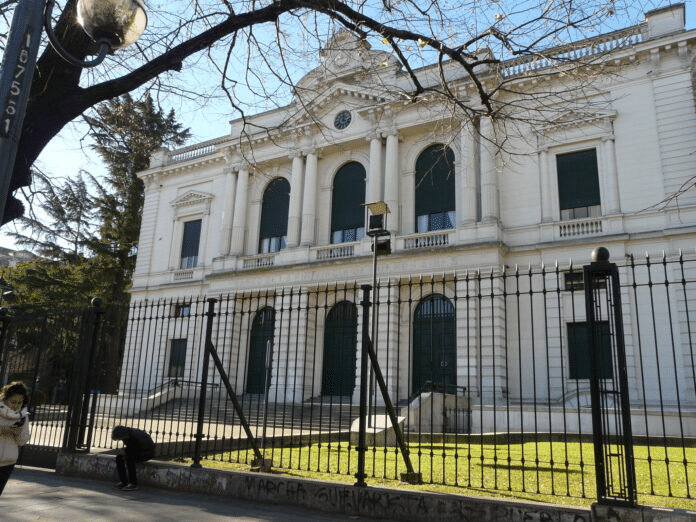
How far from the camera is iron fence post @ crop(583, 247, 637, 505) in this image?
16.9 feet

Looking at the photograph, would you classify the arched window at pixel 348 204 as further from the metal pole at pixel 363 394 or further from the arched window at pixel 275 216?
the metal pole at pixel 363 394

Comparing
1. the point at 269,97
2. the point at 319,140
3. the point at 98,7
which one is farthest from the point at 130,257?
the point at 98,7

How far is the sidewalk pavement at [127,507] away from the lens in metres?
5.76

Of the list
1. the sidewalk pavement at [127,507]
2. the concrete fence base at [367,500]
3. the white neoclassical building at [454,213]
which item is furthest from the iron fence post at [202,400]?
the white neoclassical building at [454,213]

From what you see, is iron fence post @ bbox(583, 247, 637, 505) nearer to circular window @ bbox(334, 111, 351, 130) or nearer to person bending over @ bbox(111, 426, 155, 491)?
person bending over @ bbox(111, 426, 155, 491)

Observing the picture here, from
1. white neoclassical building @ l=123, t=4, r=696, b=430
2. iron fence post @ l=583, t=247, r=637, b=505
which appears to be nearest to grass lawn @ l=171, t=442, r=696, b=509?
iron fence post @ l=583, t=247, r=637, b=505

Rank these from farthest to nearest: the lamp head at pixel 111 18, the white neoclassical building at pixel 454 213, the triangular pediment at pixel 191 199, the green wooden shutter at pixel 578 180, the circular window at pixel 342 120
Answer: the triangular pediment at pixel 191 199 < the circular window at pixel 342 120 < the green wooden shutter at pixel 578 180 < the white neoclassical building at pixel 454 213 < the lamp head at pixel 111 18

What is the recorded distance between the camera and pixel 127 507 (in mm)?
6262

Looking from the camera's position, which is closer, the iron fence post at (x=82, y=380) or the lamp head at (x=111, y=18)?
the lamp head at (x=111, y=18)

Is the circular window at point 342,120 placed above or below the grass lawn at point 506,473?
above

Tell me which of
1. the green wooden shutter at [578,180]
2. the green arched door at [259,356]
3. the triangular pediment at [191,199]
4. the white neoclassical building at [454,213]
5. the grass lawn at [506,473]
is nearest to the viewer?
the grass lawn at [506,473]

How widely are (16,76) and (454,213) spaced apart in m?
21.3

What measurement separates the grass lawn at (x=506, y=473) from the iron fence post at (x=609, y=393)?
0.21m

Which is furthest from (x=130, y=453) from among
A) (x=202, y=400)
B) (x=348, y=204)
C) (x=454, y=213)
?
(x=348, y=204)
